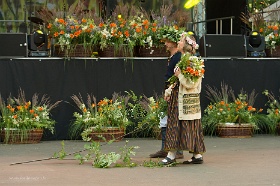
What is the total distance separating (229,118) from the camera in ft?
51.4

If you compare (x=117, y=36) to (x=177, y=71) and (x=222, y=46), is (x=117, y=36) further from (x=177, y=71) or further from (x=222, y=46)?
(x=177, y=71)

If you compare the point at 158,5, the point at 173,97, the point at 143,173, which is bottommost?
the point at 143,173

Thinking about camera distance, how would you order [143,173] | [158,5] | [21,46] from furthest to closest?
1. [158,5]
2. [21,46]
3. [143,173]

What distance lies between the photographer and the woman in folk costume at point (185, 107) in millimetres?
11312

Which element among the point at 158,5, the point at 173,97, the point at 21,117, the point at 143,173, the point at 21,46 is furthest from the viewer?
the point at 158,5

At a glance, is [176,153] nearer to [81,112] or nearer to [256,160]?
[256,160]

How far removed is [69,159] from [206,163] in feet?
6.77

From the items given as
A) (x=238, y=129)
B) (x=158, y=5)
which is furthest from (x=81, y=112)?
(x=158, y=5)

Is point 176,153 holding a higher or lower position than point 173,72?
lower

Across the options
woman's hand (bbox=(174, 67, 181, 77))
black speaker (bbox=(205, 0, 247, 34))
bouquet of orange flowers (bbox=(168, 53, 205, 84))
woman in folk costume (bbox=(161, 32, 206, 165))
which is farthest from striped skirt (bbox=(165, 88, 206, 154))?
black speaker (bbox=(205, 0, 247, 34))

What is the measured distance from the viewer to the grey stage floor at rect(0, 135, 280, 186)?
10.1 m

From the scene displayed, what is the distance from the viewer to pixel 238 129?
15.7 m

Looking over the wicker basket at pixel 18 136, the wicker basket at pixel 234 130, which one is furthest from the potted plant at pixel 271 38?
the wicker basket at pixel 18 136

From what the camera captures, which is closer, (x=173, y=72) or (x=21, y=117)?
(x=173, y=72)
